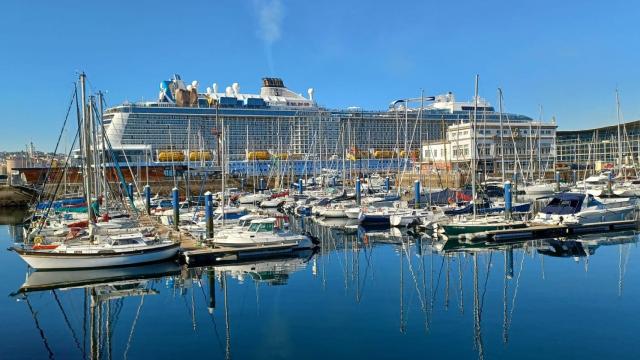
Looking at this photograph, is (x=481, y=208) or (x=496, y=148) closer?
(x=481, y=208)

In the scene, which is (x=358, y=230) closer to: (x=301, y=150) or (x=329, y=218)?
(x=329, y=218)

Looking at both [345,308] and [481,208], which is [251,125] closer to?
[481,208]

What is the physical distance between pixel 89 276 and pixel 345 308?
10.6 metres

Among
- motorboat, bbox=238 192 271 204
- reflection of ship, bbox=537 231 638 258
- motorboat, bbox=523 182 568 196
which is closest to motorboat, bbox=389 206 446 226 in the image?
reflection of ship, bbox=537 231 638 258

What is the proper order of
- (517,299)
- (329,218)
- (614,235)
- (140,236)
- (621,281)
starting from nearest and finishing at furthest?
(517,299), (621,281), (140,236), (614,235), (329,218)

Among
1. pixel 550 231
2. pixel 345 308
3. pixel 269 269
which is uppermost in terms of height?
pixel 550 231

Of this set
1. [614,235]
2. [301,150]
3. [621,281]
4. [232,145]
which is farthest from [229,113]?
[621,281]

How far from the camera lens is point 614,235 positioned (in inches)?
1236

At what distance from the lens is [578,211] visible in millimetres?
32719

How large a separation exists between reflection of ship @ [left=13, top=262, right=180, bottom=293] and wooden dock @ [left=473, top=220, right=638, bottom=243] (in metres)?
15.3

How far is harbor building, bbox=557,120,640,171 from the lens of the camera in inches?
3260

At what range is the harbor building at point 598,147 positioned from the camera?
8281 cm

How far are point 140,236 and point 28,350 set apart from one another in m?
10.3

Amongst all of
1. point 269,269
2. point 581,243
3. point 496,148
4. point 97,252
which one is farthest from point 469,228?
point 496,148
